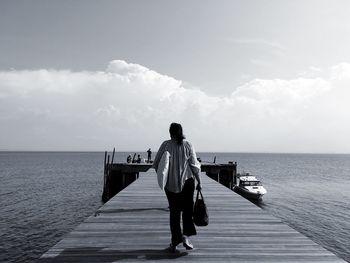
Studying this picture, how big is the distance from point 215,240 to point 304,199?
32693mm

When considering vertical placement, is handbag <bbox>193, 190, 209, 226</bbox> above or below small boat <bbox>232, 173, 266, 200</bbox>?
above

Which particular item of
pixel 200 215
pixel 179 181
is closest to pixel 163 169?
pixel 179 181

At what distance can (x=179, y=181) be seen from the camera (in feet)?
17.0

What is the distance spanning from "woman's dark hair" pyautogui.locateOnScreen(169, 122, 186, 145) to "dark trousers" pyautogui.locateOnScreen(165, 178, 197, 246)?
2.35 ft

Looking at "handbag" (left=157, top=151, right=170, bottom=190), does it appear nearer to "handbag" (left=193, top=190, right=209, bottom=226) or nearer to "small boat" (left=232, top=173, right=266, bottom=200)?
"handbag" (left=193, top=190, right=209, bottom=226)

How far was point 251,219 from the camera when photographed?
785cm

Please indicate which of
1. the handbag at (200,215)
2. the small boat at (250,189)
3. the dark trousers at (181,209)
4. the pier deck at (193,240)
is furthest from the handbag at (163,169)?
the small boat at (250,189)

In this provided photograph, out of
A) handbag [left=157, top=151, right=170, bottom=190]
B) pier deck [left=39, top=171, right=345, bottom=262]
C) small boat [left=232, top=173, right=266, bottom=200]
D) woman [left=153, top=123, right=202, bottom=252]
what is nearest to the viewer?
pier deck [left=39, top=171, right=345, bottom=262]

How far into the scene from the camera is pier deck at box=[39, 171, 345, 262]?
16.3 feet

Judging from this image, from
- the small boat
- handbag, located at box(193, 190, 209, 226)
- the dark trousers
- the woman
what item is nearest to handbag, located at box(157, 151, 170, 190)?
the woman

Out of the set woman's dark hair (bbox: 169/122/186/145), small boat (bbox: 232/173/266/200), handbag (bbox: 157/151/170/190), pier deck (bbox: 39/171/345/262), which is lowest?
small boat (bbox: 232/173/266/200)

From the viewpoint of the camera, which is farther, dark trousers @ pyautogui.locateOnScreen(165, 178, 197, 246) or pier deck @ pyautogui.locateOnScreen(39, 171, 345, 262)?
dark trousers @ pyautogui.locateOnScreen(165, 178, 197, 246)

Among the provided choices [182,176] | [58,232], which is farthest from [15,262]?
[182,176]

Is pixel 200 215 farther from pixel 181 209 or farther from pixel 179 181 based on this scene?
pixel 179 181
